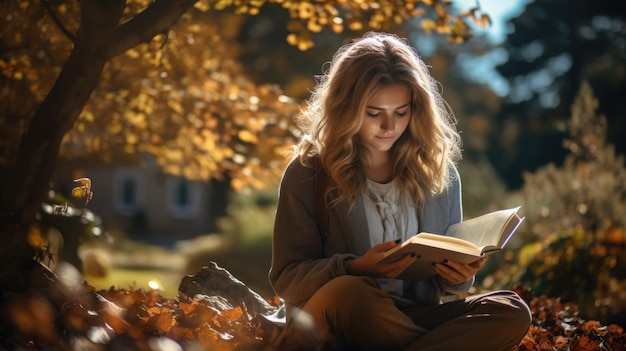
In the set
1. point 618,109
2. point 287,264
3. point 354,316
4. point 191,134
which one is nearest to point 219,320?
point 287,264

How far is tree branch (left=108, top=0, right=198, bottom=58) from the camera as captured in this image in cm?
445

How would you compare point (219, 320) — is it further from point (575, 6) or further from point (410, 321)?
point (575, 6)

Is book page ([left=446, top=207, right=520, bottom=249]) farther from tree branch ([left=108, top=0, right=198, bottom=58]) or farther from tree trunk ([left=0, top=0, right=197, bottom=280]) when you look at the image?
tree trunk ([left=0, top=0, right=197, bottom=280])

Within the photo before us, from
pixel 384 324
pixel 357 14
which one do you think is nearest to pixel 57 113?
pixel 384 324

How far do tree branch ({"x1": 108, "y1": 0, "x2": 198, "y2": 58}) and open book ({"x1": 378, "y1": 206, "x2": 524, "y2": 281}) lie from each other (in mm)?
1917

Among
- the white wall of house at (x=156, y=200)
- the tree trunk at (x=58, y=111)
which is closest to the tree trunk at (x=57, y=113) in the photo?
the tree trunk at (x=58, y=111)

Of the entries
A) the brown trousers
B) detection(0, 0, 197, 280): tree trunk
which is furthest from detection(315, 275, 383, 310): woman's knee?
detection(0, 0, 197, 280): tree trunk

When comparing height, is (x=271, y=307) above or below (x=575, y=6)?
above

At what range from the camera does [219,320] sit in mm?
3672

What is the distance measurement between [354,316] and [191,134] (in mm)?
3791

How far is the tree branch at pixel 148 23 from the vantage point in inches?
175

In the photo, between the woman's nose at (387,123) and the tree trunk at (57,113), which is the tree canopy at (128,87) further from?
the woman's nose at (387,123)

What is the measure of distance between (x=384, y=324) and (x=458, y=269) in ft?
1.19

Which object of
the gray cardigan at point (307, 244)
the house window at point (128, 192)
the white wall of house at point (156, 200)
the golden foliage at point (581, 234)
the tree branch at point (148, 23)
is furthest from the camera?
the house window at point (128, 192)
